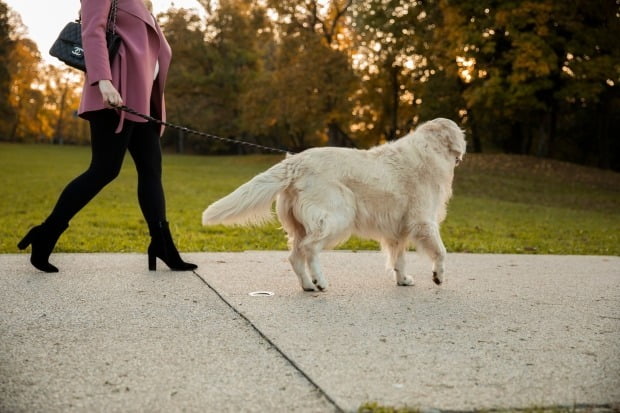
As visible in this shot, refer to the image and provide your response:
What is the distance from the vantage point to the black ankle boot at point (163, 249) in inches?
195

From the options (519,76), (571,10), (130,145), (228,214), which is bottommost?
(228,214)

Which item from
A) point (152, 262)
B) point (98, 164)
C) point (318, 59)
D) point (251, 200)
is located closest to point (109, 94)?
point (98, 164)

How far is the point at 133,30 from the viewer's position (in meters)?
4.66

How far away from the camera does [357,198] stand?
15.3 feet

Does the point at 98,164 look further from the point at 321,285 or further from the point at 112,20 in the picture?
the point at 321,285

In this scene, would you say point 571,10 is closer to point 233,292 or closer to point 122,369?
point 233,292

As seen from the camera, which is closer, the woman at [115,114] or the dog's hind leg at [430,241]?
the woman at [115,114]

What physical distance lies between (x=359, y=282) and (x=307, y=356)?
214cm

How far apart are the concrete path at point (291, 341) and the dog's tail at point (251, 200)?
525 millimetres

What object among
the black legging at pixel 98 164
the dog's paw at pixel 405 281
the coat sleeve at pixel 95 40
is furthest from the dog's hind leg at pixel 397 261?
the coat sleeve at pixel 95 40

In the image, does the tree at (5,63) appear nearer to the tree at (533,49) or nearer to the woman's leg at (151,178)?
the tree at (533,49)

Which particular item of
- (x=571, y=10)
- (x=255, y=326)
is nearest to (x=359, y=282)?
(x=255, y=326)

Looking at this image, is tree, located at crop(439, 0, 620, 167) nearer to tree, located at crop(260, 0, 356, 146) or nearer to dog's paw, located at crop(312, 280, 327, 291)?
tree, located at crop(260, 0, 356, 146)

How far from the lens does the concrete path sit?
2.51 metres
